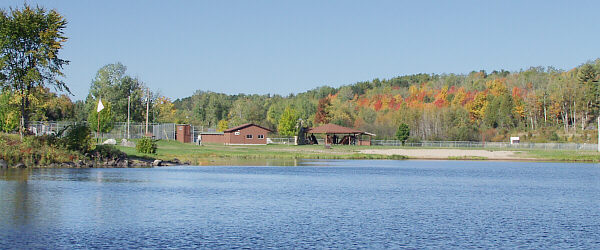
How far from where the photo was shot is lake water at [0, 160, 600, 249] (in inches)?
716

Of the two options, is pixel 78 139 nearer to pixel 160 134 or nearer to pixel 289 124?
pixel 160 134

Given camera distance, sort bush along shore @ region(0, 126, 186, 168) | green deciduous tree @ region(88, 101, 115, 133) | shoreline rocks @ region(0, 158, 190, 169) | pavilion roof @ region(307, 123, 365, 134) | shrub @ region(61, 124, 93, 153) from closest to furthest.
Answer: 1. bush along shore @ region(0, 126, 186, 168)
2. shoreline rocks @ region(0, 158, 190, 169)
3. shrub @ region(61, 124, 93, 153)
4. green deciduous tree @ region(88, 101, 115, 133)
5. pavilion roof @ region(307, 123, 365, 134)

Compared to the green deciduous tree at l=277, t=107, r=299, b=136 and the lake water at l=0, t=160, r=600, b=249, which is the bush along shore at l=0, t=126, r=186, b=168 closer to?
the lake water at l=0, t=160, r=600, b=249

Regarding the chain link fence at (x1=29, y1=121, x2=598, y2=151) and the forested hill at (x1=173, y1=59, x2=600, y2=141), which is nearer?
the chain link fence at (x1=29, y1=121, x2=598, y2=151)

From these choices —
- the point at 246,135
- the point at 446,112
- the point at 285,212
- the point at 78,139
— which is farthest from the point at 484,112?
the point at 285,212

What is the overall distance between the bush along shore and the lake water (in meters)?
4.27

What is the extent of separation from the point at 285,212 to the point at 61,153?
2698 cm

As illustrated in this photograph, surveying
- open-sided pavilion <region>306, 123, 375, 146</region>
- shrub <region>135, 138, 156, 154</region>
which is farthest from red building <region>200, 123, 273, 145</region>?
shrub <region>135, 138, 156, 154</region>

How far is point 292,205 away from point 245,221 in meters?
4.82

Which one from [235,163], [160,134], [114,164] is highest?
[160,134]

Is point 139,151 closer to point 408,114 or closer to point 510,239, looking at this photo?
point 510,239

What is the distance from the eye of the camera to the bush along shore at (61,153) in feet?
142

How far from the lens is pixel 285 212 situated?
2388 centimetres

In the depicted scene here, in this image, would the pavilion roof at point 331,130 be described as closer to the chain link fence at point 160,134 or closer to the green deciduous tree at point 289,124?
the chain link fence at point 160,134
